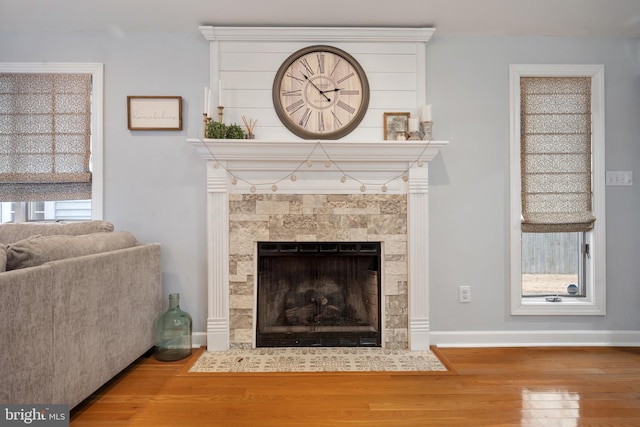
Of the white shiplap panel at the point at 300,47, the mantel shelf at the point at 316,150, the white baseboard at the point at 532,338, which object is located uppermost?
the white shiplap panel at the point at 300,47

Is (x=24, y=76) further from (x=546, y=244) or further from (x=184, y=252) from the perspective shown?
(x=546, y=244)

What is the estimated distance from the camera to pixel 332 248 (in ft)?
9.14

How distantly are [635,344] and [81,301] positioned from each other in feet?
11.6

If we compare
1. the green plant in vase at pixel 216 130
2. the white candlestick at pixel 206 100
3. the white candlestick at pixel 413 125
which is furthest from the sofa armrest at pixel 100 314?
the white candlestick at pixel 413 125

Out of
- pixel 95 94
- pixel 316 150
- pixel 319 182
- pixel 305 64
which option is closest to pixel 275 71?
pixel 305 64

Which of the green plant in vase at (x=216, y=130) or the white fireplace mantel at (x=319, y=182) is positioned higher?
the green plant in vase at (x=216, y=130)

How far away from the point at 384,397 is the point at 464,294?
1133 millimetres

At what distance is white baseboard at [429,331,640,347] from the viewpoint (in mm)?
2834

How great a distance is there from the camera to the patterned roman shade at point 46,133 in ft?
9.21

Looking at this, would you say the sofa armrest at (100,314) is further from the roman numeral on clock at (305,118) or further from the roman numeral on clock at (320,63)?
the roman numeral on clock at (320,63)

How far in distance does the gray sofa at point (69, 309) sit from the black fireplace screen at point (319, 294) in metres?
0.77

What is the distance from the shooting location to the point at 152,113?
2811mm

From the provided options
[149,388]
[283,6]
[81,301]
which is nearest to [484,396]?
[149,388]

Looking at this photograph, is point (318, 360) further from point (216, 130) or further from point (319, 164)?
point (216, 130)
